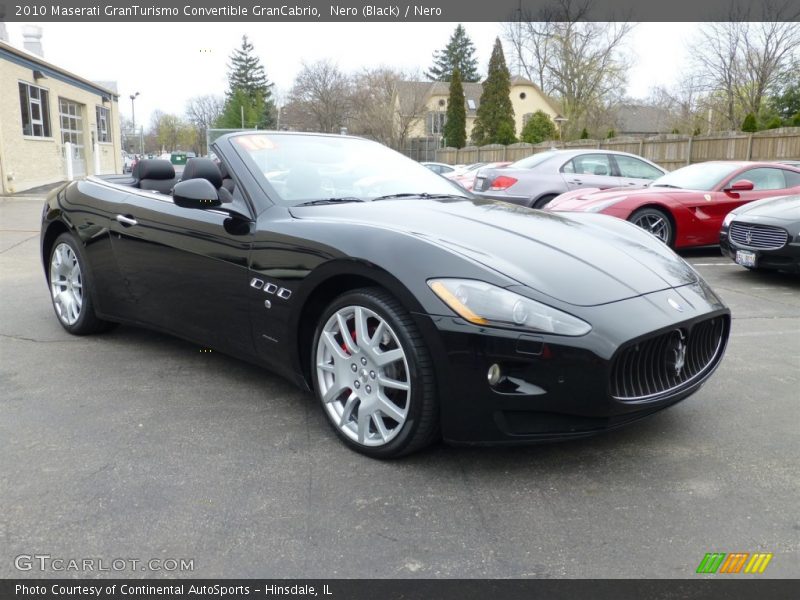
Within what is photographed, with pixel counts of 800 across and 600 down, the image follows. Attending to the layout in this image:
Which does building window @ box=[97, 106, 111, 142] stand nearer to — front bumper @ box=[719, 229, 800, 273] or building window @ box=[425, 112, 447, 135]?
front bumper @ box=[719, 229, 800, 273]

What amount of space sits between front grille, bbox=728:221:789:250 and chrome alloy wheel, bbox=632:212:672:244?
114cm

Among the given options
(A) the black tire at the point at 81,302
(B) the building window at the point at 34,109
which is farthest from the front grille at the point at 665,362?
(B) the building window at the point at 34,109

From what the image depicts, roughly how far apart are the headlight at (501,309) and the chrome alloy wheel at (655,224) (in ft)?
21.0

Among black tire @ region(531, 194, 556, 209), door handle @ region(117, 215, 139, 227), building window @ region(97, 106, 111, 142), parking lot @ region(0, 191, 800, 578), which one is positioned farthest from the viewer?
building window @ region(97, 106, 111, 142)

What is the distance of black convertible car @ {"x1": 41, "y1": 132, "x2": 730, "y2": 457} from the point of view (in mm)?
2486

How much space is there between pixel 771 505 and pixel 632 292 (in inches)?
36.0

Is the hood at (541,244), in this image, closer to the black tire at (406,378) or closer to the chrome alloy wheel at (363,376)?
the black tire at (406,378)

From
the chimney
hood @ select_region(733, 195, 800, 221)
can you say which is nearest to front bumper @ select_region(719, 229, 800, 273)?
hood @ select_region(733, 195, 800, 221)

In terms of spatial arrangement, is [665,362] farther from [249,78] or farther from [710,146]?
[249,78]

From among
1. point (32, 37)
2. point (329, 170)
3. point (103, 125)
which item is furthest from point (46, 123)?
point (329, 170)

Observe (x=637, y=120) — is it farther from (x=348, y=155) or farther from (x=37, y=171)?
(x=348, y=155)

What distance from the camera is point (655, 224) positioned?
27.7ft

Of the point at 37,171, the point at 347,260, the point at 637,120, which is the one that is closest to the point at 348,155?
the point at 347,260
